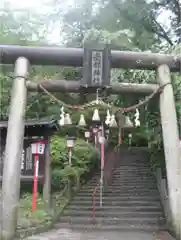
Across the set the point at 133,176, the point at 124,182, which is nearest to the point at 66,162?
the point at 124,182

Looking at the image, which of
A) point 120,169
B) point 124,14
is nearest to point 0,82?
point 120,169

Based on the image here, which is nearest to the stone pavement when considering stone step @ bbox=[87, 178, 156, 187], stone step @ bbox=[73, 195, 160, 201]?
stone step @ bbox=[73, 195, 160, 201]

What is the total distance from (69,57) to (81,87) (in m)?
0.90

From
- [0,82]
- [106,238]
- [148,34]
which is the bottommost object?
[106,238]

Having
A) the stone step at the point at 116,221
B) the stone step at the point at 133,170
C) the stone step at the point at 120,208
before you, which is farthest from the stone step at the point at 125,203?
the stone step at the point at 133,170

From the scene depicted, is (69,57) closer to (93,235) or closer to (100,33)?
(93,235)

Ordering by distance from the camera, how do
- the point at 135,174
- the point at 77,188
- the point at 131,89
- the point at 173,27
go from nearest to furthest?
the point at 131,89
the point at 77,188
the point at 135,174
the point at 173,27

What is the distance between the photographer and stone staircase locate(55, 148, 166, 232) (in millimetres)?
10938

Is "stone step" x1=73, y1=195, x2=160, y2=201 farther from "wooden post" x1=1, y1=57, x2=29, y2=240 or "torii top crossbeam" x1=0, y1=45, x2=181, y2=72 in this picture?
"torii top crossbeam" x1=0, y1=45, x2=181, y2=72

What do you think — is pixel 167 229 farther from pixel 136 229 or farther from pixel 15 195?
pixel 15 195

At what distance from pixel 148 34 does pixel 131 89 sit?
1164 centimetres

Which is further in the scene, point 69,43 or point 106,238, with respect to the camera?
point 69,43

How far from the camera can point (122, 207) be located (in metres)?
12.6

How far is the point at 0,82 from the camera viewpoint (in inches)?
618
